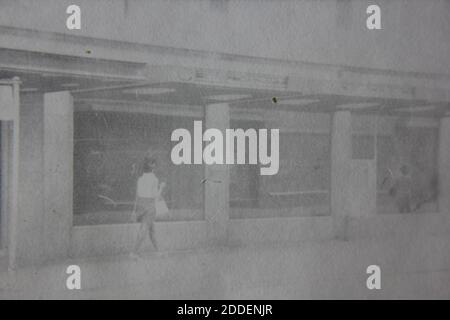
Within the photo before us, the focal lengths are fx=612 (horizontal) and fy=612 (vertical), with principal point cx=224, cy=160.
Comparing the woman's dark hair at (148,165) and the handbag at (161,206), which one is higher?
the woman's dark hair at (148,165)

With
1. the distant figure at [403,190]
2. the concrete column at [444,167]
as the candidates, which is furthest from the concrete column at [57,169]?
the distant figure at [403,190]

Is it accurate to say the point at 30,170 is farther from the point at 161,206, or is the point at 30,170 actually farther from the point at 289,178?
the point at 289,178

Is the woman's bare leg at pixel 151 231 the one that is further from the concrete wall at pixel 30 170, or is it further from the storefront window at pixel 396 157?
the storefront window at pixel 396 157

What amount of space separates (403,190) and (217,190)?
2.73 meters

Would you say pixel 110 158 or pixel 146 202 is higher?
pixel 110 158

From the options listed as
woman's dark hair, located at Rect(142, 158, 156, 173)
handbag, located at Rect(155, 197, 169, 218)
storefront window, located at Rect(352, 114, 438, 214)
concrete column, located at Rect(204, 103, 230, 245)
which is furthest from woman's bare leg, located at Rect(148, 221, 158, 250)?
storefront window, located at Rect(352, 114, 438, 214)

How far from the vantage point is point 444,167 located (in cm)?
796

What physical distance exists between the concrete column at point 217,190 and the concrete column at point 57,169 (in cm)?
177

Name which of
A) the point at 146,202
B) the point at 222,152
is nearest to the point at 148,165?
the point at 146,202

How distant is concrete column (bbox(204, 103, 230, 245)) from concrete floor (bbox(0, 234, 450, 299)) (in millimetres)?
949

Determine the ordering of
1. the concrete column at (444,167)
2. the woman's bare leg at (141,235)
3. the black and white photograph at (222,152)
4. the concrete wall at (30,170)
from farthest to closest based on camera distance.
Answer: the concrete column at (444,167) < the concrete wall at (30,170) < the woman's bare leg at (141,235) < the black and white photograph at (222,152)

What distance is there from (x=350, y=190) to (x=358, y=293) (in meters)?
2.96

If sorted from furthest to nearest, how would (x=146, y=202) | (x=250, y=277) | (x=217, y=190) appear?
(x=217, y=190) < (x=146, y=202) < (x=250, y=277)

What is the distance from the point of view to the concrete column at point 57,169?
722 cm
